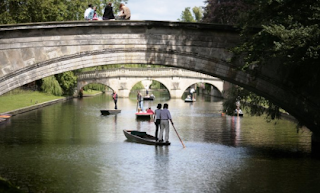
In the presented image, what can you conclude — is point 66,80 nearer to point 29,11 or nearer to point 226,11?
point 29,11

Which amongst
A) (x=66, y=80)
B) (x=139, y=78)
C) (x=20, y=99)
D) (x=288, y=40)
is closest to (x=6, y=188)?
(x=288, y=40)

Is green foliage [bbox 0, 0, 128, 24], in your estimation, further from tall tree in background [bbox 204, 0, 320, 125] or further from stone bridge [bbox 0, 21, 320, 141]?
tall tree in background [bbox 204, 0, 320, 125]

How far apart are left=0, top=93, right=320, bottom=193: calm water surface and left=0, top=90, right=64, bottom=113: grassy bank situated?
9.71 meters

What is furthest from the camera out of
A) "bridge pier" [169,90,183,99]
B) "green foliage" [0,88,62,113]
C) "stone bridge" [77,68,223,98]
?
"bridge pier" [169,90,183,99]

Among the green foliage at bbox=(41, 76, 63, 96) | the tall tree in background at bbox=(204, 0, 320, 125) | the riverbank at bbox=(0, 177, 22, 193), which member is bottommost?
the riverbank at bbox=(0, 177, 22, 193)

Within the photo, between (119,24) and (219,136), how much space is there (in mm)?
7608

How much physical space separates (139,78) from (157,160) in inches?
1881

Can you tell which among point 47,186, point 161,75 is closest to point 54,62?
point 47,186

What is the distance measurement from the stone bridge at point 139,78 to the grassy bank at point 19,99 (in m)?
11.0

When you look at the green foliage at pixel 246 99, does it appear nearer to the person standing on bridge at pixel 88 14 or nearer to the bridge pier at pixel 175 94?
the person standing on bridge at pixel 88 14

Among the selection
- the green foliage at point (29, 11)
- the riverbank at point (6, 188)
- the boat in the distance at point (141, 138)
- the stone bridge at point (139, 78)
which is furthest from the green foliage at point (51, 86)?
the riverbank at point (6, 188)

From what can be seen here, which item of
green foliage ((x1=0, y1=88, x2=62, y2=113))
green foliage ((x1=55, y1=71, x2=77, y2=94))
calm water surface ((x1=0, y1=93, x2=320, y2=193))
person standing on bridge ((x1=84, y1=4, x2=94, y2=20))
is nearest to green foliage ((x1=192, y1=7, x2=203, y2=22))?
green foliage ((x1=55, y1=71, x2=77, y2=94))

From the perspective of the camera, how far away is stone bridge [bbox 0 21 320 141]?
58.7 ft

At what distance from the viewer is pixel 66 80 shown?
57.6m
